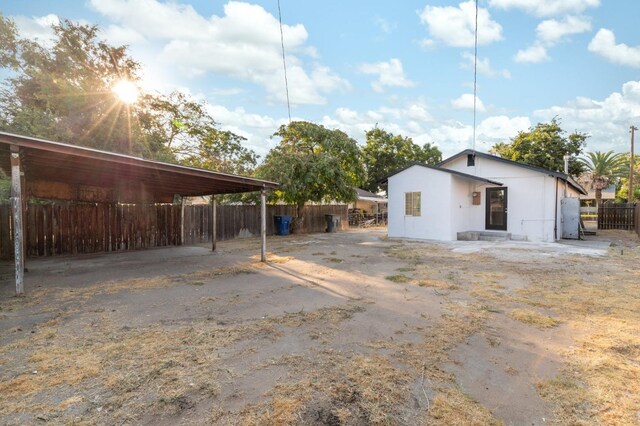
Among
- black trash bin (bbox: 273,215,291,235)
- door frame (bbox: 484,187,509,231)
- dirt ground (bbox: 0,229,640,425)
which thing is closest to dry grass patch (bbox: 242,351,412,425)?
dirt ground (bbox: 0,229,640,425)

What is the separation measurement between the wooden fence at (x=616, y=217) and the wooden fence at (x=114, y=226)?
20444mm

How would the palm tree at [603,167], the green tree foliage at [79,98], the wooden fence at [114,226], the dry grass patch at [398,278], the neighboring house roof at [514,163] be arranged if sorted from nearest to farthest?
the dry grass patch at [398,278]
the wooden fence at [114,226]
the green tree foliage at [79,98]
the neighboring house roof at [514,163]
the palm tree at [603,167]

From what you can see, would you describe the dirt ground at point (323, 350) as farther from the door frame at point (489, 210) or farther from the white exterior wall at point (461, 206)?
the door frame at point (489, 210)

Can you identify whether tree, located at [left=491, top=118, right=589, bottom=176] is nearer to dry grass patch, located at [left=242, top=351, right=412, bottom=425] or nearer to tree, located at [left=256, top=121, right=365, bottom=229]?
tree, located at [left=256, top=121, right=365, bottom=229]

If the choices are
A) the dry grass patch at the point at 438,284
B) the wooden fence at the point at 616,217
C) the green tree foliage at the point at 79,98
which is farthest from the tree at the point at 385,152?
the dry grass patch at the point at 438,284

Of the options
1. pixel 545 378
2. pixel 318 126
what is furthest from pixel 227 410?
pixel 318 126

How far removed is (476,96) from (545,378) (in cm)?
1094

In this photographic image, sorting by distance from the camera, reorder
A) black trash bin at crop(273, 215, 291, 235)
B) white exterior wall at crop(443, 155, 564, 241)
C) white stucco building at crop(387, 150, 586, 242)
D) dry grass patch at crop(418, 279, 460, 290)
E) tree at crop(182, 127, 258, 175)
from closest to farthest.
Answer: dry grass patch at crop(418, 279, 460, 290), white exterior wall at crop(443, 155, 564, 241), white stucco building at crop(387, 150, 586, 242), black trash bin at crop(273, 215, 291, 235), tree at crop(182, 127, 258, 175)

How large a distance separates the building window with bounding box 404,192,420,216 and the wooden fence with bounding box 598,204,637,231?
13946 millimetres

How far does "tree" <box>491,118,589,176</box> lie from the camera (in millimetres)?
23469

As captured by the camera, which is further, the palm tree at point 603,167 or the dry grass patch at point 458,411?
the palm tree at point 603,167

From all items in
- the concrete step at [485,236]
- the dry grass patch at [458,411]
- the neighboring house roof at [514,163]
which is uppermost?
the neighboring house roof at [514,163]

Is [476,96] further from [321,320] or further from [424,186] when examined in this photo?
[321,320]

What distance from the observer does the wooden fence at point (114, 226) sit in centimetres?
951
